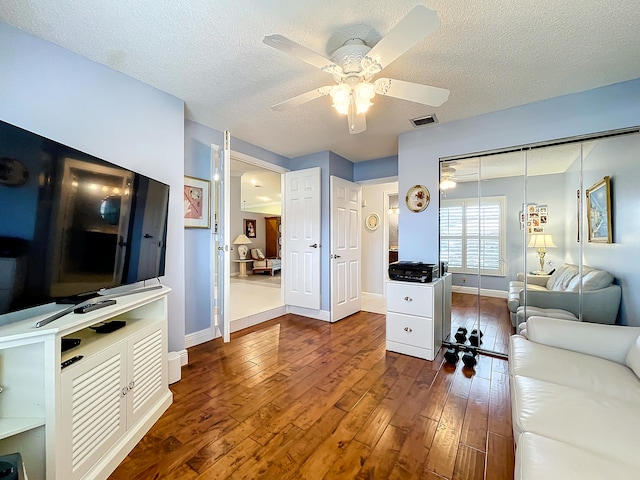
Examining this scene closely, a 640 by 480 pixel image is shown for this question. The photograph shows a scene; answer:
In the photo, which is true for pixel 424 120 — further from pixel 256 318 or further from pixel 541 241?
pixel 256 318

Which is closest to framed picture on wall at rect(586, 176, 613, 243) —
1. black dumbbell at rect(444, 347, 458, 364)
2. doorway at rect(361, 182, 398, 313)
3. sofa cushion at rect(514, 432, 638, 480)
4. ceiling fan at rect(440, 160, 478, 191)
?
ceiling fan at rect(440, 160, 478, 191)

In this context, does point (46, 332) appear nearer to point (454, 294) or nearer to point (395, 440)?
point (395, 440)

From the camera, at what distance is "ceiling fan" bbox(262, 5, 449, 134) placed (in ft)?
4.11

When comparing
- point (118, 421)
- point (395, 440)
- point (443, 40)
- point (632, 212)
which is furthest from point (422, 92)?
point (118, 421)

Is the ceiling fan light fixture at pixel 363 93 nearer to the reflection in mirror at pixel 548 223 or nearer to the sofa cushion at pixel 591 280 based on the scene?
the reflection in mirror at pixel 548 223

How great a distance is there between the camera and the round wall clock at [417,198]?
9.45ft

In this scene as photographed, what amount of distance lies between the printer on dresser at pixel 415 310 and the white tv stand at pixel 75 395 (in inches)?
81.4

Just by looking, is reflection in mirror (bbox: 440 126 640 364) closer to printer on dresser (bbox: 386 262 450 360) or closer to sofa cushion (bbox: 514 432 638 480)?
printer on dresser (bbox: 386 262 450 360)

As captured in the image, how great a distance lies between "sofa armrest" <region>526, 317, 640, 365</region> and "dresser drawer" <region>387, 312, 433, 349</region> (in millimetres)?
809

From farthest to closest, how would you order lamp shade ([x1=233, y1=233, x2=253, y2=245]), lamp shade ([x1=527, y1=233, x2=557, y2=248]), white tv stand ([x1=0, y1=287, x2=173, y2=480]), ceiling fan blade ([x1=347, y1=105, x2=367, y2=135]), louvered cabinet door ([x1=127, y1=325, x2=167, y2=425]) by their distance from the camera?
lamp shade ([x1=233, y1=233, x2=253, y2=245]), lamp shade ([x1=527, y1=233, x2=557, y2=248]), ceiling fan blade ([x1=347, y1=105, x2=367, y2=135]), louvered cabinet door ([x1=127, y1=325, x2=167, y2=425]), white tv stand ([x1=0, y1=287, x2=173, y2=480])

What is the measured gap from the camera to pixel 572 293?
2.26 meters

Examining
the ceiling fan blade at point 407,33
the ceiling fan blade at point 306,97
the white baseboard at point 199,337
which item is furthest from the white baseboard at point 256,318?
the ceiling fan blade at point 407,33

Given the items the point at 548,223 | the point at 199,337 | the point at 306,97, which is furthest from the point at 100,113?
the point at 548,223

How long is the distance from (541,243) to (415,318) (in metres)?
1.33
